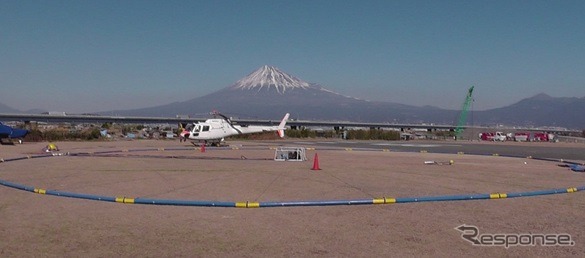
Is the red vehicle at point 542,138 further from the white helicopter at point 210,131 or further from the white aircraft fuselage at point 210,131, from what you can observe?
the white aircraft fuselage at point 210,131

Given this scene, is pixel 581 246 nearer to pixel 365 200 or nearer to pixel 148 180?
pixel 365 200

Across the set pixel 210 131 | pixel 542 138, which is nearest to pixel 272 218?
pixel 210 131

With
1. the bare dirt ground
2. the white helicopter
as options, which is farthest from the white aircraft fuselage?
the bare dirt ground

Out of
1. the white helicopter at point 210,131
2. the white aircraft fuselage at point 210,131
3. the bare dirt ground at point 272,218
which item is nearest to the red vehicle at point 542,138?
the white helicopter at point 210,131

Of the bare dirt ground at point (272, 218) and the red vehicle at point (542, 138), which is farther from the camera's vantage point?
the red vehicle at point (542, 138)

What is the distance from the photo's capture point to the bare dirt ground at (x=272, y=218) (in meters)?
7.97

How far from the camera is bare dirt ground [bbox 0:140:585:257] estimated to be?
7.97 meters

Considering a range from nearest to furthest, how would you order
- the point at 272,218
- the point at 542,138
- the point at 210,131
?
the point at 272,218 < the point at 210,131 < the point at 542,138

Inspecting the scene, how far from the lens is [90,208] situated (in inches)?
448

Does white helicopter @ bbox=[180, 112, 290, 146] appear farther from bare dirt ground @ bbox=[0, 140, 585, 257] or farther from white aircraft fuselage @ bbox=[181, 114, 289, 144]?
bare dirt ground @ bbox=[0, 140, 585, 257]

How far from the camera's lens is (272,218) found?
10469 millimetres

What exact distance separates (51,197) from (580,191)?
15.7 metres

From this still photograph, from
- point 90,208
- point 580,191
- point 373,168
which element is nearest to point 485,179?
point 580,191

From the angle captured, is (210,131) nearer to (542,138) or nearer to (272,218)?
(272,218)
